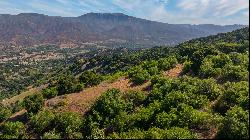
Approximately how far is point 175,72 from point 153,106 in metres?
23.2

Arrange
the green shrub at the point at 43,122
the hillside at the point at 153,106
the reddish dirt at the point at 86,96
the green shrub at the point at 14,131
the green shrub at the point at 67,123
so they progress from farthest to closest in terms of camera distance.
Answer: the reddish dirt at the point at 86,96 < the green shrub at the point at 43,122 < the green shrub at the point at 14,131 < the green shrub at the point at 67,123 < the hillside at the point at 153,106

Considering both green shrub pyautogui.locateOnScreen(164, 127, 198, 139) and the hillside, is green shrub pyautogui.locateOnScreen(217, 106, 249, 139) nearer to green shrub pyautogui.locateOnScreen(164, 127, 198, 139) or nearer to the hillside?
the hillside

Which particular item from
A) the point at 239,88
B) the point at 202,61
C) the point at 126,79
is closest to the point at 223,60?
the point at 202,61

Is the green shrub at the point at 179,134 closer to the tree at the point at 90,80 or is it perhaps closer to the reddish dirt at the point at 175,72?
the reddish dirt at the point at 175,72

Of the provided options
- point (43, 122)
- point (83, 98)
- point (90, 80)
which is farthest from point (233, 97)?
point (90, 80)

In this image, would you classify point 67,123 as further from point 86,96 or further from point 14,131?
point 86,96

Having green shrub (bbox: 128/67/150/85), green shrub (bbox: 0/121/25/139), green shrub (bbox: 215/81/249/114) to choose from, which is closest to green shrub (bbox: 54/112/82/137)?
green shrub (bbox: 0/121/25/139)

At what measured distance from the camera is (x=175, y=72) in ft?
246

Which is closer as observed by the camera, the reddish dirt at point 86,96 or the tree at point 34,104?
the reddish dirt at point 86,96

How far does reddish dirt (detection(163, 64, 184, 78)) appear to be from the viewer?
2886 inches

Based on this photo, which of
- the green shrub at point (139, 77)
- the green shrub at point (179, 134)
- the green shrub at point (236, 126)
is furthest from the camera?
the green shrub at point (139, 77)

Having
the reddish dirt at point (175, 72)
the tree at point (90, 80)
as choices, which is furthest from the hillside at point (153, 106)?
the tree at point (90, 80)

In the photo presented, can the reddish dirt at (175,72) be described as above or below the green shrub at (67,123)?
above

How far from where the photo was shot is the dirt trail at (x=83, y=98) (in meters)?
63.4
